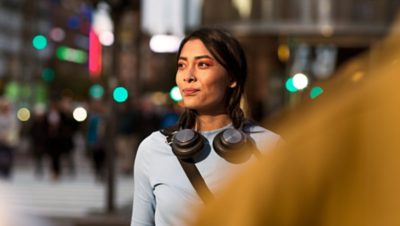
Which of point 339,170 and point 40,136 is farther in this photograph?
point 40,136

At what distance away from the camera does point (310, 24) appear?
92.3ft

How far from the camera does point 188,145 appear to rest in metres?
2.73

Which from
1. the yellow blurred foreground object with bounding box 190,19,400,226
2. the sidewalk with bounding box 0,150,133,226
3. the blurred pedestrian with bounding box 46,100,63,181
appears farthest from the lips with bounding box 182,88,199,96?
the blurred pedestrian with bounding box 46,100,63,181

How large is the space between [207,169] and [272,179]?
1.73 m

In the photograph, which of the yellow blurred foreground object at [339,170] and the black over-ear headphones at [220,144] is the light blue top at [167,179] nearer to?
the black over-ear headphones at [220,144]

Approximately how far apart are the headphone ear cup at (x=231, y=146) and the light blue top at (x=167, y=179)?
23 mm

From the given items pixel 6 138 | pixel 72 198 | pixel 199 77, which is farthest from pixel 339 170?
pixel 6 138

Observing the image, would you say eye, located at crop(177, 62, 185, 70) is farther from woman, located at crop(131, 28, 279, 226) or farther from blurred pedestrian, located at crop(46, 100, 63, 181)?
blurred pedestrian, located at crop(46, 100, 63, 181)

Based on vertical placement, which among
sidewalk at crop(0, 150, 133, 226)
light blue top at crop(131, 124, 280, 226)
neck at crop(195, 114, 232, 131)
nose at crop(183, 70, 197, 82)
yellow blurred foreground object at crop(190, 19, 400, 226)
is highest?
yellow blurred foreground object at crop(190, 19, 400, 226)

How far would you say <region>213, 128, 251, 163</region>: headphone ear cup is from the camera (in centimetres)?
268

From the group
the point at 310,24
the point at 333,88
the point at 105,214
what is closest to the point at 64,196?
the point at 105,214

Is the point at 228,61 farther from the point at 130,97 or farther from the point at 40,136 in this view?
the point at 130,97

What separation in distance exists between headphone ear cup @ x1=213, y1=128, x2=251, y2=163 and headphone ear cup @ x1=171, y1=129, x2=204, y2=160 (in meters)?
0.05

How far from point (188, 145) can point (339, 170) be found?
1.76 metres
